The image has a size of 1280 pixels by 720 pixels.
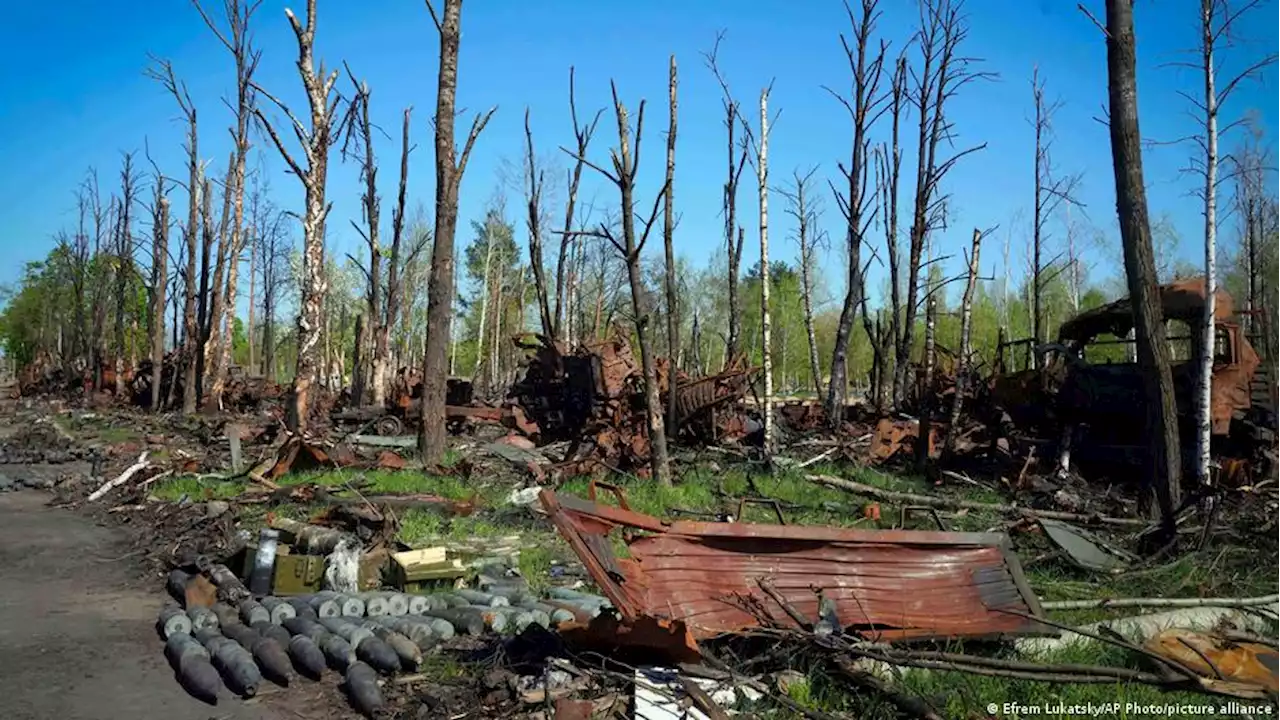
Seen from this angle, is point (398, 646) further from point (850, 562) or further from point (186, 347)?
point (186, 347)

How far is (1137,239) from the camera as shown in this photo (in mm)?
9352

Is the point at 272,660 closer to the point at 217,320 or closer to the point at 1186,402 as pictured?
the point at 1186,402

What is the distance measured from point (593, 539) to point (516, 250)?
57064 mm

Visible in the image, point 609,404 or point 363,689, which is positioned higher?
point 609,404

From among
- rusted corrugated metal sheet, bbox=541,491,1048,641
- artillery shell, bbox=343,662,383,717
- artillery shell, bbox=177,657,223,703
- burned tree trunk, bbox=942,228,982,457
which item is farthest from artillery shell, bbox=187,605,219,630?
burned tree trunk, bbox=942,228,982,457

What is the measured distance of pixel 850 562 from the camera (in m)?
5.23

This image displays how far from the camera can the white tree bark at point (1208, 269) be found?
11.4 m

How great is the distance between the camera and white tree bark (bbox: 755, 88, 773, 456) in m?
15.3

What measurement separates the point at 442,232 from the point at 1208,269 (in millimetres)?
11616

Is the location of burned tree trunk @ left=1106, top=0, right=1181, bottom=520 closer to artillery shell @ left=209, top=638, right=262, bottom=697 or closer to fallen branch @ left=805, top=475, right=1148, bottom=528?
fallen branch @ left=805, top=475, right=1148, bottom=528

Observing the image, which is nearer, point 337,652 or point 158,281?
point 337,652

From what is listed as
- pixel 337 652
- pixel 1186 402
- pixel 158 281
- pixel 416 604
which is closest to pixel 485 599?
pixel 416 604

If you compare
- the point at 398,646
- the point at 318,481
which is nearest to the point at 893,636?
the point at 398,646

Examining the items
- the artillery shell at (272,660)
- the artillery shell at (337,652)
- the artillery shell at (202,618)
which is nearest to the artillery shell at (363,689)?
the artillery shell at (337,652)
